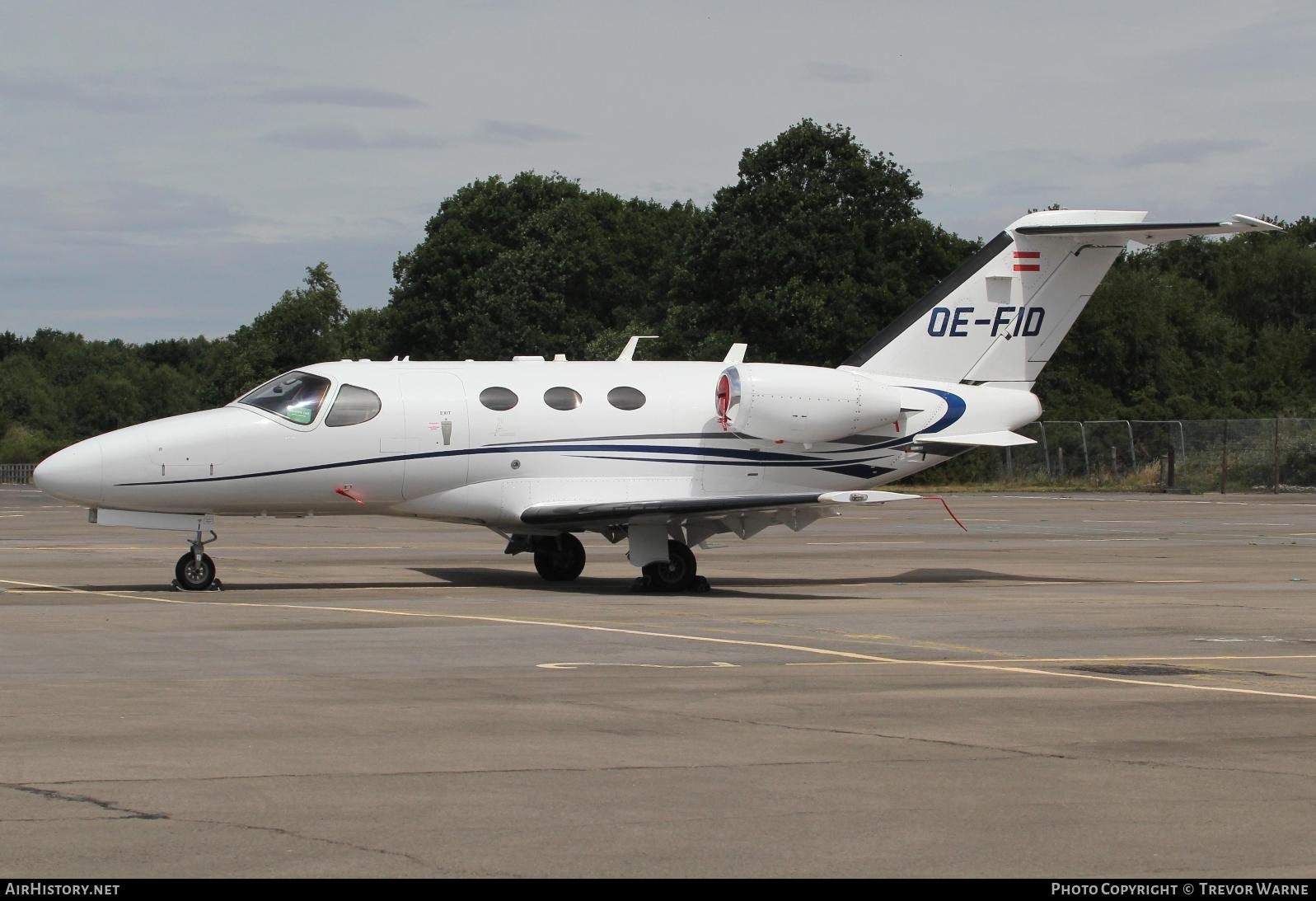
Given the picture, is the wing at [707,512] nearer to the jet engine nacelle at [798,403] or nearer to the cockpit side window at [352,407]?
the jet engine nacelle at [798,403]

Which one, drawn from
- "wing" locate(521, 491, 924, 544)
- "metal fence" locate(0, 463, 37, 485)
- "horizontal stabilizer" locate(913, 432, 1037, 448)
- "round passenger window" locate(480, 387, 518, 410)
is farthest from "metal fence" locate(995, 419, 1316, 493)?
"metal fence" locate(0, 463, 37, 485)

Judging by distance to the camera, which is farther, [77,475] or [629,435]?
[629,435]

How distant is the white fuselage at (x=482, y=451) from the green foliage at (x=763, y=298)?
3636 centimetres

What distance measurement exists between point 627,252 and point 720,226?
27604 mm

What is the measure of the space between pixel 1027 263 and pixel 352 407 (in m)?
9.99

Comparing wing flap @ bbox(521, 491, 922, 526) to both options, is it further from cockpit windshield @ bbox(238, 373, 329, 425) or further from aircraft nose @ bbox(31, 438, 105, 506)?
aircraft nose @ bbox(31, 438, 105, 506)

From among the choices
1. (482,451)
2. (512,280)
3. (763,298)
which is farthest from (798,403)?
(512,280)

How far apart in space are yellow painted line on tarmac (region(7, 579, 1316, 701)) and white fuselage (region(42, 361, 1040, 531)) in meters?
1.77

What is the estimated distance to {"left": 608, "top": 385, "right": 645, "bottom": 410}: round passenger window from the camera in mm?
21250

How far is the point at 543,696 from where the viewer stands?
37.3 feet

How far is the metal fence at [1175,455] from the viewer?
52.3 meters

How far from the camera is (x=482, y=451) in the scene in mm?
20672

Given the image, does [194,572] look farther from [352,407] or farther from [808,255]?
[808,255]
